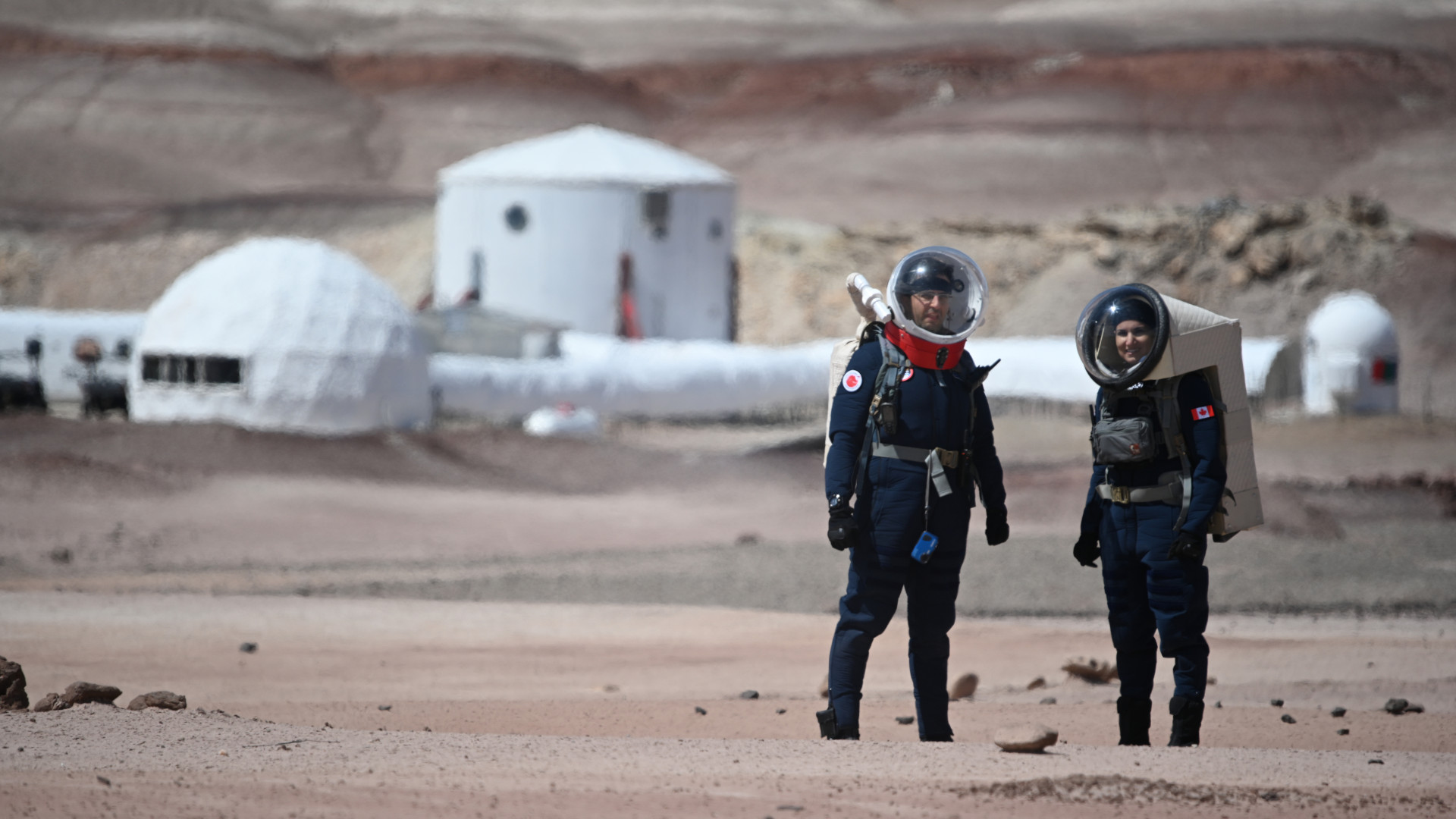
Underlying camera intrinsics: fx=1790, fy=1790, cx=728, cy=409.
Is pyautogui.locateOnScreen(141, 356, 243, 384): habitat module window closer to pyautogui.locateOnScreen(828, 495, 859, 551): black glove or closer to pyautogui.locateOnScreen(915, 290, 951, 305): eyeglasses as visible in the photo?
pyautogui.locateOnScreen(915, 290, 951, 305): eyeglasses

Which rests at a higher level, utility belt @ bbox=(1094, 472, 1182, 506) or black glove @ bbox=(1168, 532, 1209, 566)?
utility belt @ bbox=(1094, 472, 1182, 506)

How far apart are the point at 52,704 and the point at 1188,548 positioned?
13.8 ft

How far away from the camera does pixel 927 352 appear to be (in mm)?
6535

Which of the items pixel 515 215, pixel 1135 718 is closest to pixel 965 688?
pixel 1135 718

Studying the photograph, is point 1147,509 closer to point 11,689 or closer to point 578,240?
point 11,689

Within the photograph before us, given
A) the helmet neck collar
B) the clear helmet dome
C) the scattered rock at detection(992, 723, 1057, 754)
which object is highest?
the clear helmet dome

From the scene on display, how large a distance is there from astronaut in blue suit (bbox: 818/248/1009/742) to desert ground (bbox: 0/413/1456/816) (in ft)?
1.17

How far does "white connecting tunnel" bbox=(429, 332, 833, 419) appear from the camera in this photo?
24562mm

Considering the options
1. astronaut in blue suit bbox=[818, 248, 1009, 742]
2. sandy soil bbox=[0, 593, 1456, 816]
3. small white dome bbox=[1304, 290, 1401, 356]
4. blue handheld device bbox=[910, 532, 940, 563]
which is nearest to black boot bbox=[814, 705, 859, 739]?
astronaut in blue suit bbox=[818, 248, 1009, 742]

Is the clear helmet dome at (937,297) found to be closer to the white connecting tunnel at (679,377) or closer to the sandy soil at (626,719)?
the sandy soil at (626,719)

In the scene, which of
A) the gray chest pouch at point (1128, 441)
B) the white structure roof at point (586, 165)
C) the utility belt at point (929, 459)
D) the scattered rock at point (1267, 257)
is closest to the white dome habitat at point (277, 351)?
the white structure roof at point (586, 165)

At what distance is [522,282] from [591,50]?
208ft

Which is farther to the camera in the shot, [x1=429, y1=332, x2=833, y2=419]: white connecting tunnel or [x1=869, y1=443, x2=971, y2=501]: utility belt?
[x1=429, y1=332, x2=833, y2=419]: white connecting tunnel

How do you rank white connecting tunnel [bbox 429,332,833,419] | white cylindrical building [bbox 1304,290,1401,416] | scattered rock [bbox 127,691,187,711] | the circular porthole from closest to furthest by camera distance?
scattered rock [bbox 127,691,187,711]
white connecting tunnel [bbox 429,332,833,419]
white cylindrical building [bbox 1304,290,1401,416]
the circular porthole
